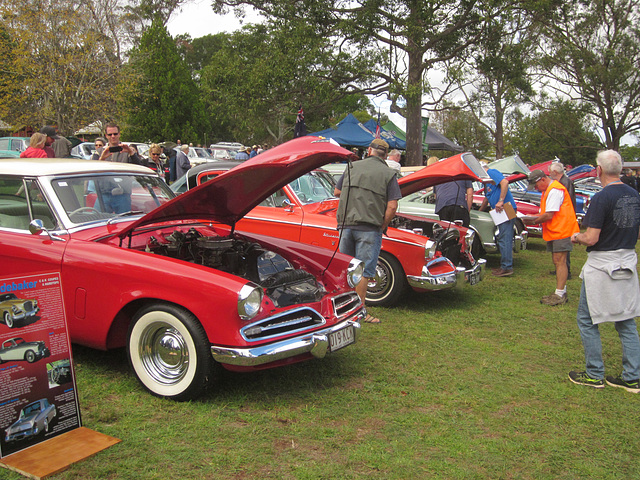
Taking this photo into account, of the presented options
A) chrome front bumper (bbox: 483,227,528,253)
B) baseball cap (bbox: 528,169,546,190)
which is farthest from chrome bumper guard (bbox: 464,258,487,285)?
chrome front bumper (bbox: 483,227,528,253)

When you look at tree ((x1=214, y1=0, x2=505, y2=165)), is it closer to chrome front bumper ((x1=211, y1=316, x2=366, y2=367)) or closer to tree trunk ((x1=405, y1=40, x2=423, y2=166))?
tree trunk ((x1=405, y1=40, x2=423, y2=166))

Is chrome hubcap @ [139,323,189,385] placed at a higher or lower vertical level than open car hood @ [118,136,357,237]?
lower

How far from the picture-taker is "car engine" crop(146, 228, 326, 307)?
13.9 feet

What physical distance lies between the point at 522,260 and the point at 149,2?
31.3 m

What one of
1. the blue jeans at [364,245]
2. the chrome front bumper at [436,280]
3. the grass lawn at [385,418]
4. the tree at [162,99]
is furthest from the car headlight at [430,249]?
the tree at [162,99]

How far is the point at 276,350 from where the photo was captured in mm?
3613

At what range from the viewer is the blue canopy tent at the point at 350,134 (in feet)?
66.3

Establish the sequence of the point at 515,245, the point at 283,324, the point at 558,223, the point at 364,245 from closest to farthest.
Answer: the point at 283,324, the point at 364,245, the point at 558,223, the point at 515,245

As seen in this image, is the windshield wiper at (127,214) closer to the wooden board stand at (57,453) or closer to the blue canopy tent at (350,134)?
the wooden board stand at (57,453)

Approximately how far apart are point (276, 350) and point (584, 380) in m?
2.67

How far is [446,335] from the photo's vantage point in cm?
572

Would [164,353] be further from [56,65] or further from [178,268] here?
[56,65]

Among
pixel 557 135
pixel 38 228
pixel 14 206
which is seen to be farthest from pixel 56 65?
pixel 557 135

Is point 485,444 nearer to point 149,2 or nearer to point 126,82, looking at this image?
point 126,82
